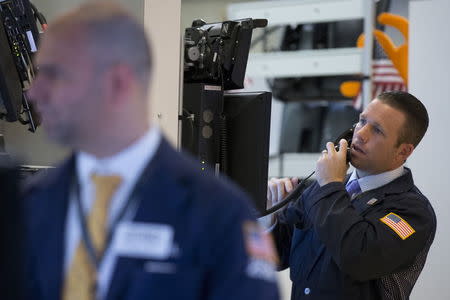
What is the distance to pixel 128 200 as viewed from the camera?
1049 mm

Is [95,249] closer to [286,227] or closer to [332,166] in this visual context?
[332,166]

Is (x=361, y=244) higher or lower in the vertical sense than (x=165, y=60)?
lower

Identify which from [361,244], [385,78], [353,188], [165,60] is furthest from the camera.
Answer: [385,78]

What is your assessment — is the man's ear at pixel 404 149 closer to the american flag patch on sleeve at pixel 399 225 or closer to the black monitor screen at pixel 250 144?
the american flag patch on sleeve at pixel 399 225

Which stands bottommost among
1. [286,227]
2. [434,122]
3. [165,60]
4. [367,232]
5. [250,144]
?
[286,227]

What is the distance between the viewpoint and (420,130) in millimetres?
2676

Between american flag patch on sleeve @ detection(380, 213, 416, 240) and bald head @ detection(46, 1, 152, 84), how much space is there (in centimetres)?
159

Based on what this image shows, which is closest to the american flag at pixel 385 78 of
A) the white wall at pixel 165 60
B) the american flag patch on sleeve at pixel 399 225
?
the white wall at pixel 165 60

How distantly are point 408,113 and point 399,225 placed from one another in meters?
0.44

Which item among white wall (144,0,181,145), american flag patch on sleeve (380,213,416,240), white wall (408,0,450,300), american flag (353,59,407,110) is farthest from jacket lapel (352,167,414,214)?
american flag (353,59,407,110)

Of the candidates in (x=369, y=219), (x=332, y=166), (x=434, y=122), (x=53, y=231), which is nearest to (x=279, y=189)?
(x=332, y=166)

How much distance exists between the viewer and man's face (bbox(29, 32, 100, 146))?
1.05 metres

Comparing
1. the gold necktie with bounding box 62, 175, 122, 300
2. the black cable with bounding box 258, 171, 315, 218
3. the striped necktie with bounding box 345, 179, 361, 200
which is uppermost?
the gold necktie with bounding box 62, 175, 122, 300

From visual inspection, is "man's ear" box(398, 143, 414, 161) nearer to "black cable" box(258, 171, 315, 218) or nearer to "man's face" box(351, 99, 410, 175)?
"man's face" box(351, 99, 410, 175)
